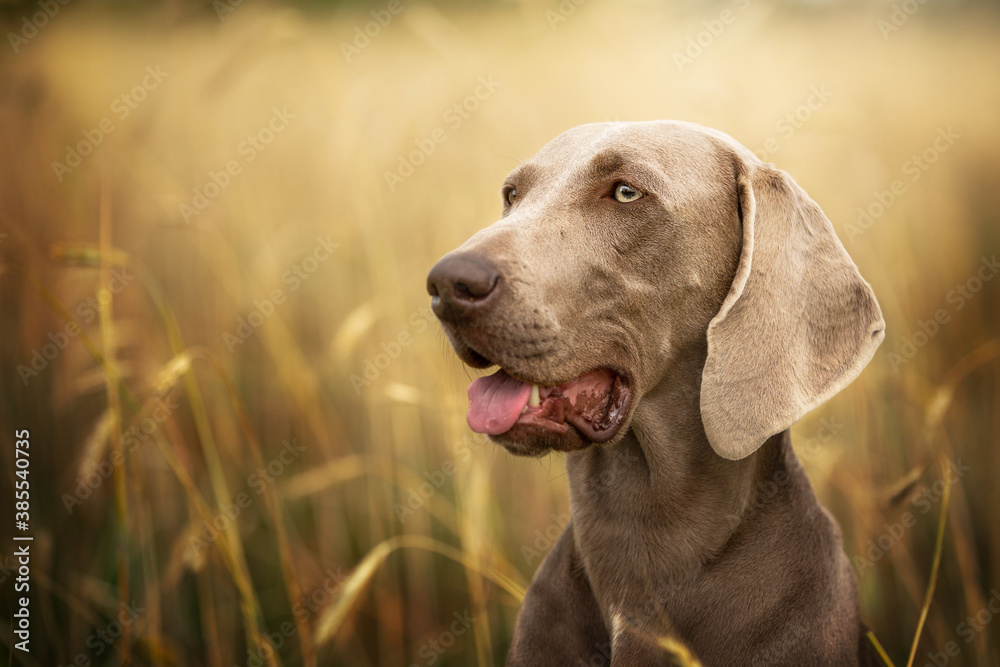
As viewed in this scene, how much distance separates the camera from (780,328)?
1.98 m

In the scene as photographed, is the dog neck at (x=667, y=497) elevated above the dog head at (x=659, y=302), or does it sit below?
below

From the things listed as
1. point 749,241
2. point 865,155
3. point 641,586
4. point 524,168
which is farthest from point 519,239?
point 865,155

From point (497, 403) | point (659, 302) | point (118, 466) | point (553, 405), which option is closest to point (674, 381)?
point (659, 302)

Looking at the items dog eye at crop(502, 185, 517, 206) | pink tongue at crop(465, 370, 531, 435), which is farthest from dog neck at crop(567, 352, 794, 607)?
dog eye at crop(502, 185, 517, 206)

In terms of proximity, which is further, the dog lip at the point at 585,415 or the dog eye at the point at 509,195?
the dog eye at the point at 509,195

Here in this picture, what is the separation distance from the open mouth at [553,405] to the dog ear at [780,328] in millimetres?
248

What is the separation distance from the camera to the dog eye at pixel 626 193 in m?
2.06

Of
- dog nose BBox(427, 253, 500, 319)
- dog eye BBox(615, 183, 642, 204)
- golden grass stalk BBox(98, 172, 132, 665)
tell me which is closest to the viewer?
dog nose BBox(427, 253, 500, 319)

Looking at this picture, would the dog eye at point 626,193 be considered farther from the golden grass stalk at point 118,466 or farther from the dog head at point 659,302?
the golden grass stalk at point 118,466

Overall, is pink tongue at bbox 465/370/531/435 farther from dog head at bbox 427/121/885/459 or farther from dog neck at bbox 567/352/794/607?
dog neck at bbox 567/352/794/607

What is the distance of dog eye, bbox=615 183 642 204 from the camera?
6.75 feet

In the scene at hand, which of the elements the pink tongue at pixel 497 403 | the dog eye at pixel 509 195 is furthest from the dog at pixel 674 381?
the dog eye at pixel 509 195

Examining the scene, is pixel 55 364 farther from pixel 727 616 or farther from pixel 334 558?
pixel 727 616

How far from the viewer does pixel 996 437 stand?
3.19 meters
